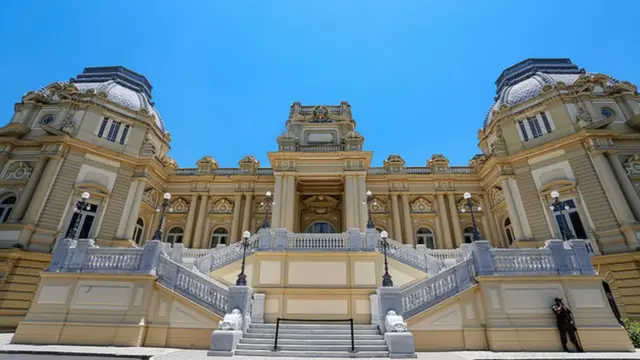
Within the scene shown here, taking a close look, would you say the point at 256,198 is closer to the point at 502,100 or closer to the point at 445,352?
the point at 445,352

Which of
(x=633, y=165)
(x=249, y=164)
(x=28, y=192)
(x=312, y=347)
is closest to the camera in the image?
(x=312, y=347)

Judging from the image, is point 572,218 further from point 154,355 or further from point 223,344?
point 154,355

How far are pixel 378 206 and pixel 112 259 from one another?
19.0m

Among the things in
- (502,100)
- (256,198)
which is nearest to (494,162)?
(502,100)

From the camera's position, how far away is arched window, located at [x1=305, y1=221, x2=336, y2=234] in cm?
2472

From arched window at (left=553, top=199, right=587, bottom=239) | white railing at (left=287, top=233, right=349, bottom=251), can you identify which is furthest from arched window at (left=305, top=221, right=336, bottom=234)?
arched window at (left=553, top=199, right=587, bottom=239)

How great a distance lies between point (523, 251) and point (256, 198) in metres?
19.9

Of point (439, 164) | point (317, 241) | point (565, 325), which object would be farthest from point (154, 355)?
point (439, 164)

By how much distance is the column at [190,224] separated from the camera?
957 inches

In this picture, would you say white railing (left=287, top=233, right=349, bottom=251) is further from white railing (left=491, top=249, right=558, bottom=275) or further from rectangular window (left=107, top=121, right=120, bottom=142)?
rectangular window (left=107, top=121, right=120, bottom=142)

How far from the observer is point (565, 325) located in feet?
31.3

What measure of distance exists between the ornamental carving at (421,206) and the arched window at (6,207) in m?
27.9

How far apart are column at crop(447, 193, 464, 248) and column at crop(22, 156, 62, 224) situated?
28.2 m

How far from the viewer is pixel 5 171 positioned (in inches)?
778
